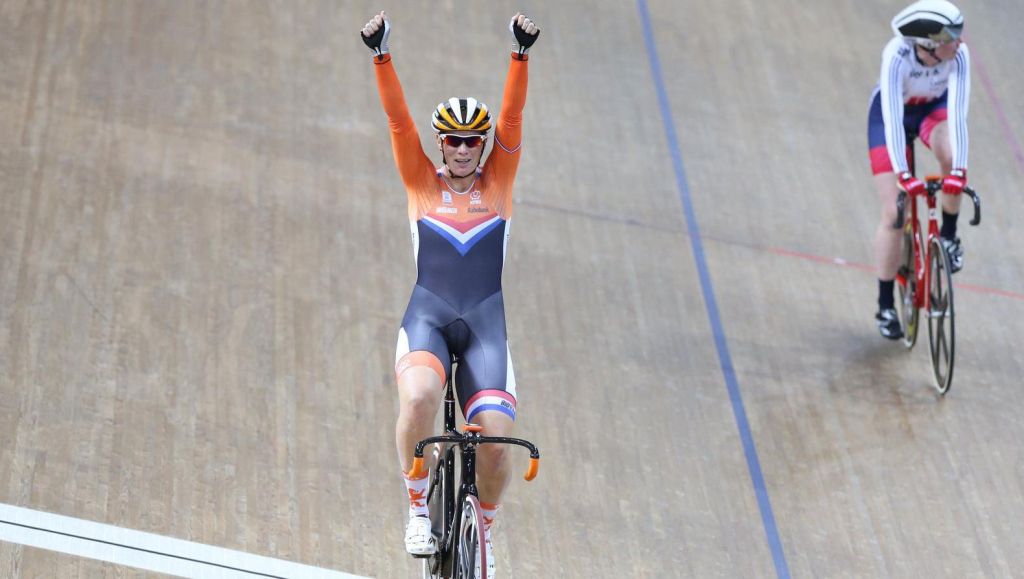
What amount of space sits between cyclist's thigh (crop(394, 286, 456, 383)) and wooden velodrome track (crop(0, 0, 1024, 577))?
3.04ft

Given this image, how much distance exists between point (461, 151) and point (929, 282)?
2591 millimetres

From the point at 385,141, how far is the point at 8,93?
1907 millimetres

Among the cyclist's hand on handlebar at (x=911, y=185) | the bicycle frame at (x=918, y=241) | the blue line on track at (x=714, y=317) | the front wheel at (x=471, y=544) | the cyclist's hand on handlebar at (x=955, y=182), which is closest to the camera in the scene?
the front wheel at (x=471, y=544)

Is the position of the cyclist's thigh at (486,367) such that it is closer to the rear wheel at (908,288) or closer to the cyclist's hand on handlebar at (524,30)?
the cyclist's hand on handlebar at (524,30)

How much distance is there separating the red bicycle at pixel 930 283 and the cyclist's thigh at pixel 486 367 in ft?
7.51

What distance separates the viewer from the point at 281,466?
14.5 feet

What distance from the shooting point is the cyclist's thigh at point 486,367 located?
3520 millimetres

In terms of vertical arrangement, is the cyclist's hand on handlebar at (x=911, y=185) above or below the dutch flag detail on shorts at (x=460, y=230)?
above

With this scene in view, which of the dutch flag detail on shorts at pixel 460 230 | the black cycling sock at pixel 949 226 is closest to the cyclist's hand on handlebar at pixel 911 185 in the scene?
the black cycling sock at pixel 949 226

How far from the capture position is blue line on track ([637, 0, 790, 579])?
4.58 meters

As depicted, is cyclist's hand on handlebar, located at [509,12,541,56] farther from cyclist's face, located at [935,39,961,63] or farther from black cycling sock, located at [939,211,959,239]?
black cycling sock, located at [939,211,959,239]

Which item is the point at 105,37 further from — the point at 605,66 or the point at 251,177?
the point at 605,66

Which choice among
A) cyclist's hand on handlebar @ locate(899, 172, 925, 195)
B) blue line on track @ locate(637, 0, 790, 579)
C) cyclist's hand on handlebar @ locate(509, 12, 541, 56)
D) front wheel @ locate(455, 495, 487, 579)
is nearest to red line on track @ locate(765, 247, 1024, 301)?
blue line on track @ locate(637, 0, 790, 579)

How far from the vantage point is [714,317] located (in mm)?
5680
